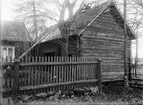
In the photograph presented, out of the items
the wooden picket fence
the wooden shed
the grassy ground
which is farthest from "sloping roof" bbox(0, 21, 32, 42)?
the grassy ground

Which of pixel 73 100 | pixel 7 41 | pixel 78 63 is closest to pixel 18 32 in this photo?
pixel 7 41

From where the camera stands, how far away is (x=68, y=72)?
7.91 meters

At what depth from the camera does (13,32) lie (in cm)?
1966

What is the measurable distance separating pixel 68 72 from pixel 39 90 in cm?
169

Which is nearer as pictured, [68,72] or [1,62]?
[1,62]

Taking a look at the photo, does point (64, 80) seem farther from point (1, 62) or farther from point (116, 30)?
point (116, 30)

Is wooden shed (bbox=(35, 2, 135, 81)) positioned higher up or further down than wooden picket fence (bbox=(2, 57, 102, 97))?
higher up

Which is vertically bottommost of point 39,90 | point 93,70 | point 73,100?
point 73,100

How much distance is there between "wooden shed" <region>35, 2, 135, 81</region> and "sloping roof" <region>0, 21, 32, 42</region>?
7.22 metres

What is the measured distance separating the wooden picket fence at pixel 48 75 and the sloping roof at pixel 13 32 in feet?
34.0

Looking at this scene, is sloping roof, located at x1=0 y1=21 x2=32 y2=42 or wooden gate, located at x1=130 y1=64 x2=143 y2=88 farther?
sloping roof, located at x1=0 y1=21 x2=32 y2=42

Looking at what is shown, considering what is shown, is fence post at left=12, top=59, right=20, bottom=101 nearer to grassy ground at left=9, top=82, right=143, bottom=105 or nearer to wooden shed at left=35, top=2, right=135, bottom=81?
grassy ground at left=9, top=82, right=143, bottom=105

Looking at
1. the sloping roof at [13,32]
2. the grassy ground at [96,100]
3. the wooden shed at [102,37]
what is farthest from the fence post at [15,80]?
the sloping roof at [13,32]

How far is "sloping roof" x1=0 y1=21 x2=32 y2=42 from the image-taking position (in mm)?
18203
